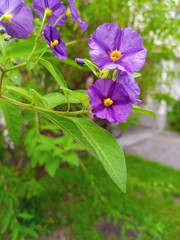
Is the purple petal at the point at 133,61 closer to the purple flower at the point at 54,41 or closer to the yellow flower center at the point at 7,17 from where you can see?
the purple flower at the point at 54,41

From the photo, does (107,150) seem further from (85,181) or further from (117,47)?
(85,181)

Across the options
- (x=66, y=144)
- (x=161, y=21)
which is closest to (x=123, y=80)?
(x=66, y=144)

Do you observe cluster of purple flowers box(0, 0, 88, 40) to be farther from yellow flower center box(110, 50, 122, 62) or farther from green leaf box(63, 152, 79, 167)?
green leaf box(63, 152, 79, 167)

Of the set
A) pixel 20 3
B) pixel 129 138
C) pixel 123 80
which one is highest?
pixel 20 3

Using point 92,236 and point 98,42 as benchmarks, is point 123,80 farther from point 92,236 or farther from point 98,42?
point 92,236

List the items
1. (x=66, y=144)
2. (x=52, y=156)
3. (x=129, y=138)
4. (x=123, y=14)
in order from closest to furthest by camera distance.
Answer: (x=66, y=144), (x=52, y=156), (x=123, y=14), (x=129, y=138)

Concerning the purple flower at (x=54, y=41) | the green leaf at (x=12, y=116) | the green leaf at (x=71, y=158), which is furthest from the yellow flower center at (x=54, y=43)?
the green leaf at (x=71, y=158)

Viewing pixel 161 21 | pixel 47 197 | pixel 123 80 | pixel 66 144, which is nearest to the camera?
pixel 123 80

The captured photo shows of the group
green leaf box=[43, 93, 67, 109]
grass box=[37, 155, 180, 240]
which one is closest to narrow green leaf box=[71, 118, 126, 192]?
green leaf box=[43, 93, 67, 109]
